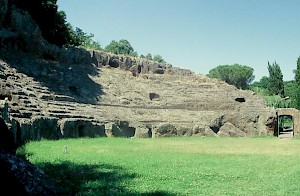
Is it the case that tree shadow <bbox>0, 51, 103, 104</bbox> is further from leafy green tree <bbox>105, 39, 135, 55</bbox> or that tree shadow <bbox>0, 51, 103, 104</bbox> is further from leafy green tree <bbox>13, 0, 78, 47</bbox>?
leafy green tree <bbox>105, 39, 135, 55</bbox>

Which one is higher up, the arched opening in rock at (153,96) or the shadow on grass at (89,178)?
the arched opening in rock at (153,96)

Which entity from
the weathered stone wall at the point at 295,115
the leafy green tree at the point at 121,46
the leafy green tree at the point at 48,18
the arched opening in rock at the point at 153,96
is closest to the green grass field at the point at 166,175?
the weathered stone wall at the point at 295,115

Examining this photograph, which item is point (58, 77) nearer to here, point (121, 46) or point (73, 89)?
point (73, 89)

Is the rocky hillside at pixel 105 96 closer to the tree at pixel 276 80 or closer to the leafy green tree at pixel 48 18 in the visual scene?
the leafy green tree at pixel 48 18

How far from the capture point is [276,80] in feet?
247

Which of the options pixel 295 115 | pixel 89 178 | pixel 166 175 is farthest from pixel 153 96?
pixel 89 178

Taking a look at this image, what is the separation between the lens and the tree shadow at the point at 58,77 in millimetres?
31078

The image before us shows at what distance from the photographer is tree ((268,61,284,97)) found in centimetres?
7356

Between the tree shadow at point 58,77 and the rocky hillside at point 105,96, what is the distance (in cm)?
9

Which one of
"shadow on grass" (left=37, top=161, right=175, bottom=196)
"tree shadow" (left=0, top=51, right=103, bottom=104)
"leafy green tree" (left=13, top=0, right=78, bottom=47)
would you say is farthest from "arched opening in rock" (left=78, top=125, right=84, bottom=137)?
"leafy green tree" (left=13, top=0, right=78, bottom=47)

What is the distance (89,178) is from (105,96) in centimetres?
2587

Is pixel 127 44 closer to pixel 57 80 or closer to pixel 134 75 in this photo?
pixel 134 75

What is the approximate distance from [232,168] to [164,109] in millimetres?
25972

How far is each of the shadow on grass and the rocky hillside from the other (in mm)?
8329
